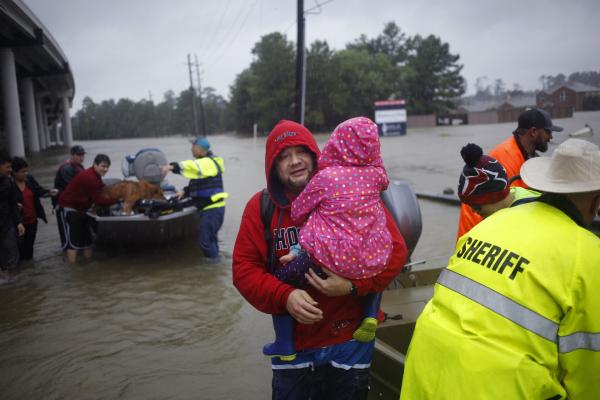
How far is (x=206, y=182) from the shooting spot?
24.3ft

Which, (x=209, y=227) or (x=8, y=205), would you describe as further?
(x=209, y=227)

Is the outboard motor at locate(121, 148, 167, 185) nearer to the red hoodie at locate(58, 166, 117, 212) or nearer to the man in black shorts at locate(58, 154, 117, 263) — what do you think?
the man in black shorts at locate(58, 154, 117, 263)

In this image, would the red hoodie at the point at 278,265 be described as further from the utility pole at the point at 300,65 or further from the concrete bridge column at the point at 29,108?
the concrete bridge column at the point at 29,108

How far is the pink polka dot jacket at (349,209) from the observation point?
7.09ft

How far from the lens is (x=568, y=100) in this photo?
24578 millimetres

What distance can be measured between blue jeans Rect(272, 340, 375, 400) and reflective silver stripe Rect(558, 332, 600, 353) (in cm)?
107

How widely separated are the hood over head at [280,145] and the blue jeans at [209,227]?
5032mm

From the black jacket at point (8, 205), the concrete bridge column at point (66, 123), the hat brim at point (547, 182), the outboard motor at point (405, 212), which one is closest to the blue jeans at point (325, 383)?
the hat brim at point (547, 182)

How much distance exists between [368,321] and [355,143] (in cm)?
84

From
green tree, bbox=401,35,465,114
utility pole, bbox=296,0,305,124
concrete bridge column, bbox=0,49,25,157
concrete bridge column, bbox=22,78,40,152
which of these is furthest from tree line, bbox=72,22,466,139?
utility pole, bbox=296,0,305,124

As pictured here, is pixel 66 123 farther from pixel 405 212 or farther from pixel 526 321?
pixel 526 321

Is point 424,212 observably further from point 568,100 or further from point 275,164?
point 568,100

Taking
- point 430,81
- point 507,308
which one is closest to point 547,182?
point 507,308

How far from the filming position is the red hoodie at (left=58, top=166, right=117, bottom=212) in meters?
7.64
